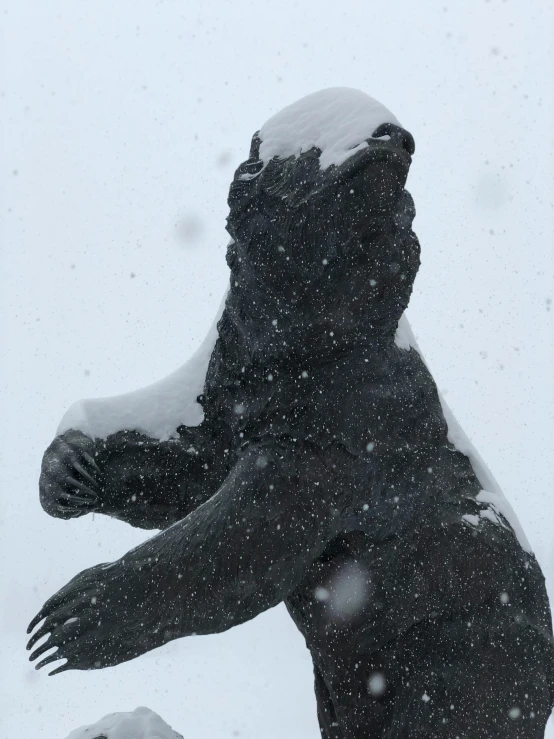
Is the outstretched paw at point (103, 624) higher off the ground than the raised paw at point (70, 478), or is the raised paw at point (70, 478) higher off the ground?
the raised paw at point (70, 478)

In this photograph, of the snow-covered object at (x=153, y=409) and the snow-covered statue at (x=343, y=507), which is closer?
the snow-covered statue at (x=343, y=507)

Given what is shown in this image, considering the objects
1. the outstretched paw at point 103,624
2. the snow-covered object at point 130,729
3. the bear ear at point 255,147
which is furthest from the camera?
the snow-covered object at point 130,729

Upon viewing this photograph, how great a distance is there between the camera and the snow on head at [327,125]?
5.35 feet

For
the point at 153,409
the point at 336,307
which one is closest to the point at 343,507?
the point at 336,307

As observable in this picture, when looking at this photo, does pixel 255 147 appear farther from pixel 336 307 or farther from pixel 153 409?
pixel 153 409

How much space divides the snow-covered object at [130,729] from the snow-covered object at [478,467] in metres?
0.69

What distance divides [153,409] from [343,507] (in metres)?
0.50

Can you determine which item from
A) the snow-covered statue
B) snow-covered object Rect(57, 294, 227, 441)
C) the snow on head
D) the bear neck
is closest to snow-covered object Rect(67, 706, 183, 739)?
the snow-covered statue

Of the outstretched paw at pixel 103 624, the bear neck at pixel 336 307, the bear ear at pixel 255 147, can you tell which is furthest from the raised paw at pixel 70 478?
the bear ear at pixel 255 147

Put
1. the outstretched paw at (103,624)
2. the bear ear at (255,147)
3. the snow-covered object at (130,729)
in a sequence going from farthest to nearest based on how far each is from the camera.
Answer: the snow-covered object at (130,729), the bear ear at (255,147), the outstretched paw at (103,624)

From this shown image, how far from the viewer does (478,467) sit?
6.03 ft

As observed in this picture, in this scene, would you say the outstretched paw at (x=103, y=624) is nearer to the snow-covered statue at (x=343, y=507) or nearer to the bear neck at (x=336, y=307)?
the snow-covered statue at (x=343, y=507)

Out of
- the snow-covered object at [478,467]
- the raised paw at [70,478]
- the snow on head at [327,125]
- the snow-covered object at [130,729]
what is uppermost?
the snow on head at [327,125]

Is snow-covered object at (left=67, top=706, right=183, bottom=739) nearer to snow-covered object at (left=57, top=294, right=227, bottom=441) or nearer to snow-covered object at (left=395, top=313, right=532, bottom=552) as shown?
snow-covered object at (left=57, top=294, right=227, bottom=441)
